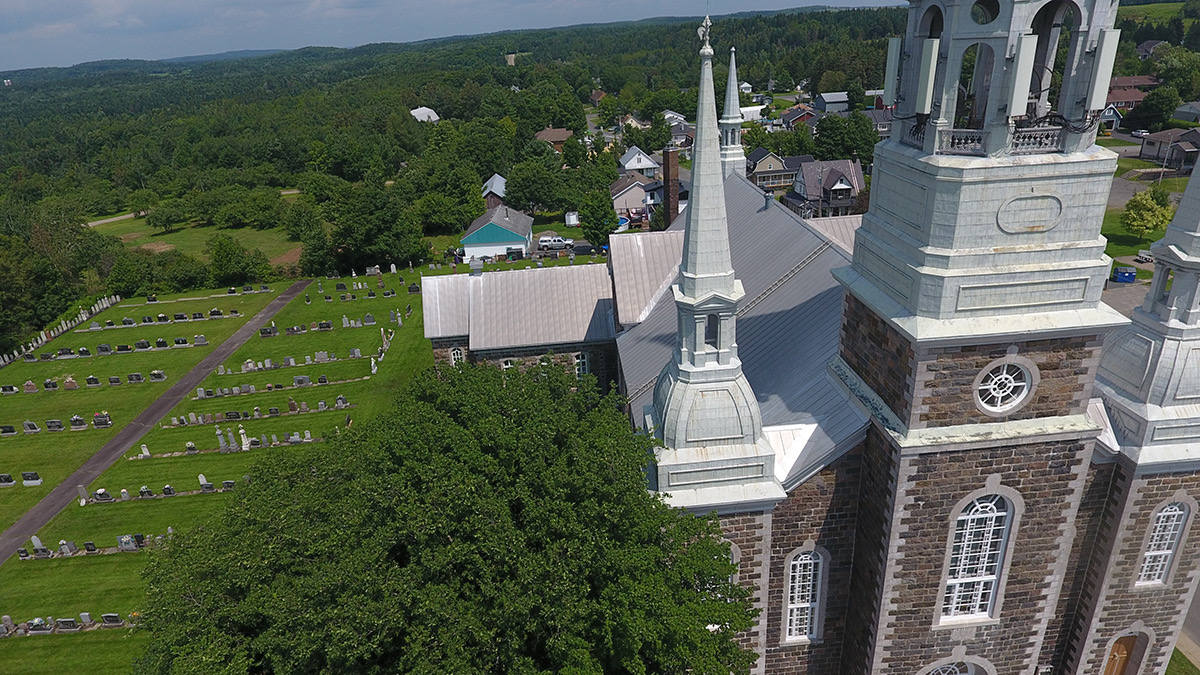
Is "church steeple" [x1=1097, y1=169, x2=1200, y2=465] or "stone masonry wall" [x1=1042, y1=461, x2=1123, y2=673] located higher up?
"church steeple" [x1=1097, y1=169, x2=1200, y2=465]

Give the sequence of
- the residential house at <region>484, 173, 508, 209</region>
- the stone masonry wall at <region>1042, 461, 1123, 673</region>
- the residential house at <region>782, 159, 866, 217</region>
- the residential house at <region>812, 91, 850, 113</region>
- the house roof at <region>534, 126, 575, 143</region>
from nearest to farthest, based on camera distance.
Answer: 1. the stone masonry wall at <region>1042, 461, 1123, 673</region>
2. the residential house at <region>782, 159, 866, 217</region>
3. the residential house at <region>484, 173, 508, 209</region>
4. the house roof at <region>534, 126, 575, 143</region>
5. the residential house at <region>812, 91, 850, 113</region>

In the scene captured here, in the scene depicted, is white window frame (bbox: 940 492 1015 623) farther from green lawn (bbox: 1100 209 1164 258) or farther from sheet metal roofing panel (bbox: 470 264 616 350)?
green lawn (bbox: 1100 209 1164 258)

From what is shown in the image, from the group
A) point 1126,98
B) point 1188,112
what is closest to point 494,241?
point 1188,112

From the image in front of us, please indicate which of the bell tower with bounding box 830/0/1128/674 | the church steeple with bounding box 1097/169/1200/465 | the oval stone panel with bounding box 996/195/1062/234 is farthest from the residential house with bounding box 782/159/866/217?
the oval stone panel with bounding box 996/195/1062/234

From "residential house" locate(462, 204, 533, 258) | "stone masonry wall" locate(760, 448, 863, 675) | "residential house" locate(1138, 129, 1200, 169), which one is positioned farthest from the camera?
"residential house" locate(1138, 129, 1200, 169)

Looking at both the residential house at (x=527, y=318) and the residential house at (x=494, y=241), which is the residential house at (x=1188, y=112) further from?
the residential house at (x=527, y=318)

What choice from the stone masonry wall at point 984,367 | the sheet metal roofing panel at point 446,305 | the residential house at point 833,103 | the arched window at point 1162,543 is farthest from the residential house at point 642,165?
the stone masonry wall at point 984,367

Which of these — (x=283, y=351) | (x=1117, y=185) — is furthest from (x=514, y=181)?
(x=1117, y=185)
